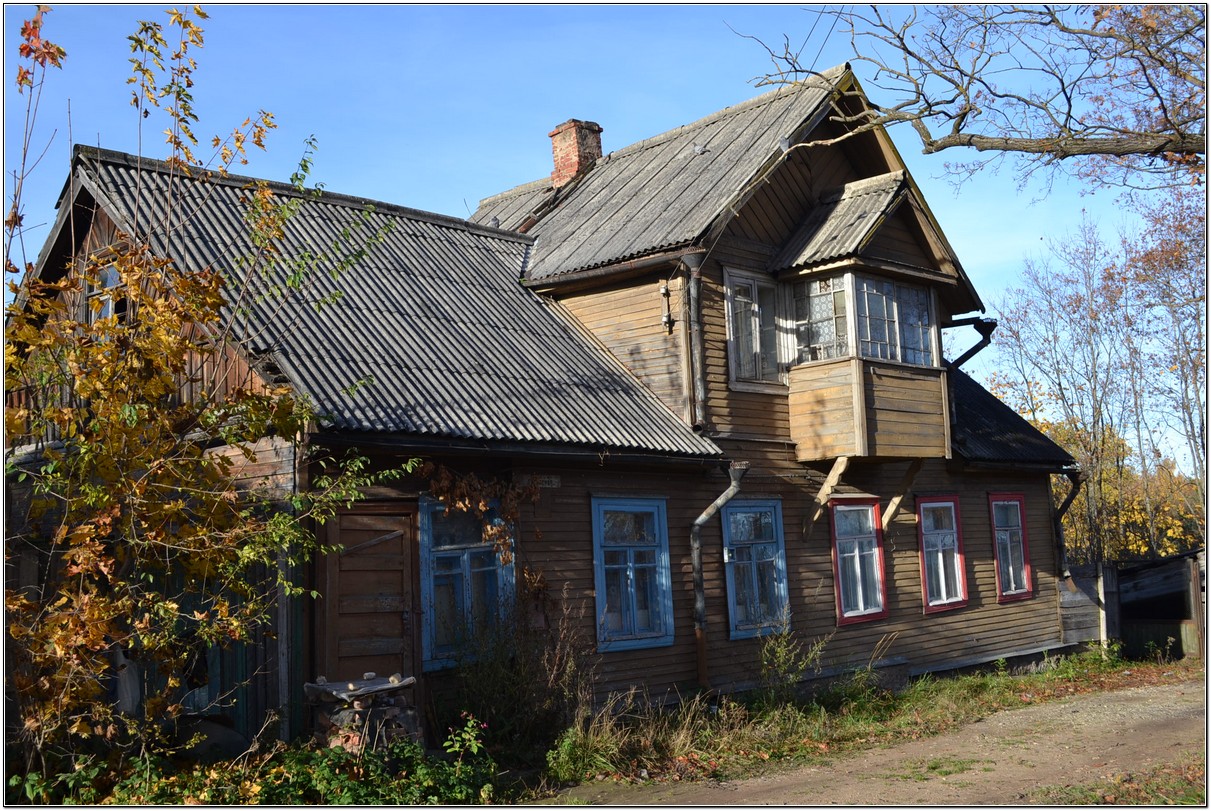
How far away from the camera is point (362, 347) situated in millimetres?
11688

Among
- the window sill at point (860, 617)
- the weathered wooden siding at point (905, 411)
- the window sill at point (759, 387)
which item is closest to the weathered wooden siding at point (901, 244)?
the weathered wooden siding at point (905, 411)

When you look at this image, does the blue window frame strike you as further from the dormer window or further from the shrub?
the dormer window

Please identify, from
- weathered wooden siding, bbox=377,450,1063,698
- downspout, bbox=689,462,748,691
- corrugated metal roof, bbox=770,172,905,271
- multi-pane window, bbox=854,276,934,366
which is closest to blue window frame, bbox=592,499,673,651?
weathered wooden siding, bbox=377,450,1063,698

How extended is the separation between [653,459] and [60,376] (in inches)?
262

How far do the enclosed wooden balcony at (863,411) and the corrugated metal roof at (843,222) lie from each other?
1.45 meters

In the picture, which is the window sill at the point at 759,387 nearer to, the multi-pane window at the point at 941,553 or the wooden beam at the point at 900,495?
the wooden beam at the point at 900,495

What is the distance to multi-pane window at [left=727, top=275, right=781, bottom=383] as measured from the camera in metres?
14.7

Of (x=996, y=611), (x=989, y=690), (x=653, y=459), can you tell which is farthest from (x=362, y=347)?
(x=996, y=611)

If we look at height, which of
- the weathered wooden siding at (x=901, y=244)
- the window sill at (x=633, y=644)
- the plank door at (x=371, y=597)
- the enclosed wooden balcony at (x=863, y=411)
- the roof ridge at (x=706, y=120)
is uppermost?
the roof ridge at (x=706, y=120)

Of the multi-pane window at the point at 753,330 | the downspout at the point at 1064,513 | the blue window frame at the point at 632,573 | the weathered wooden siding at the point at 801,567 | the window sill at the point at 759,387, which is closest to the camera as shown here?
the weathered wooden siding at the point at 801,567

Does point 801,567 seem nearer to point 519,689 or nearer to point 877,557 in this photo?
point 877,557

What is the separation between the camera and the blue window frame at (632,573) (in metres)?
12.6

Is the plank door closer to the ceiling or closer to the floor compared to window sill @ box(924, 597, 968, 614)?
closer to the ceiling

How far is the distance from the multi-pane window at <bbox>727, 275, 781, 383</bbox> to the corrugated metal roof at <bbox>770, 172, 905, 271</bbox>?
0.47 m
